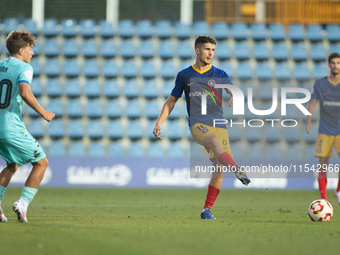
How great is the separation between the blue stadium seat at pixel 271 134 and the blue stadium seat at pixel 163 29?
4278 mm

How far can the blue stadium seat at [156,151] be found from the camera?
14.0 m

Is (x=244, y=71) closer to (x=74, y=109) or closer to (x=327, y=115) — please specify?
(x=74, y=109)

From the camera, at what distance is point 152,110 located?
14555mm

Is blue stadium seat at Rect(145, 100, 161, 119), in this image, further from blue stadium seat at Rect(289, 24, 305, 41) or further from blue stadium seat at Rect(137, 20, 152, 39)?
blue stadium seat at Rect(289, 24, 305, 41)

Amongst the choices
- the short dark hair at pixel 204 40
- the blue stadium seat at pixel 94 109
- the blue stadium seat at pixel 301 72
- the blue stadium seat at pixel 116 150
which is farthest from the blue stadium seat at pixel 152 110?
the short dark hair at pixel 204 40

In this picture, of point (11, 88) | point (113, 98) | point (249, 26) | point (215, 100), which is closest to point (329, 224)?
point (215, 100)

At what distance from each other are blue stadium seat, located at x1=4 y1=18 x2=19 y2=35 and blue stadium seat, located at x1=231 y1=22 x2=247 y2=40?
6864mm

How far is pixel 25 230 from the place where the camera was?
13.2 ft

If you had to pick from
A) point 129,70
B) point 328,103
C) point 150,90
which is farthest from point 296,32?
point 328,103

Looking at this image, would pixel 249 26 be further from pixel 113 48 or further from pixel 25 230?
pixel 25 230

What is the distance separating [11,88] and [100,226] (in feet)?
4.94

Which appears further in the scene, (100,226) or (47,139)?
(47,139)

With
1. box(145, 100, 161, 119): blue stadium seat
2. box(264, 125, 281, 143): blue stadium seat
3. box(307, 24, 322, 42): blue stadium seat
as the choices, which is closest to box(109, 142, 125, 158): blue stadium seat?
box(145, 100, 161, 119): blue stadium seat

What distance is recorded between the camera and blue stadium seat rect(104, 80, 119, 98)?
49.1 feet
